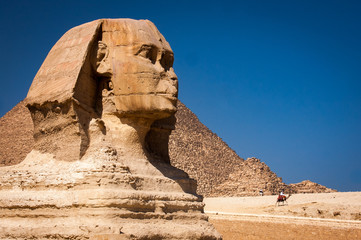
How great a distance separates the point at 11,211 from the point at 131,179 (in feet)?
4.40

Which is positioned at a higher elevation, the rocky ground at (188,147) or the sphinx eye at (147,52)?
the rocky ground at (188,147)

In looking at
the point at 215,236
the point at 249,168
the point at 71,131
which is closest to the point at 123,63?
the point at 71,131

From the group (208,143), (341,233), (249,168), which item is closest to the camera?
(341,233)

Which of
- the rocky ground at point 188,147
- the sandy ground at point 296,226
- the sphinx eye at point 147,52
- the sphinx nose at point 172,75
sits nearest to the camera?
the sphinx eye at point 147,52

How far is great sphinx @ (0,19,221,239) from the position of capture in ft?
19.2

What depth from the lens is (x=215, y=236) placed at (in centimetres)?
679

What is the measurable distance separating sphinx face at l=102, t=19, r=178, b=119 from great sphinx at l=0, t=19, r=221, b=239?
1 centimetres

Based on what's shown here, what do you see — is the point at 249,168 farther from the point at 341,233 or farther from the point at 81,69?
the point at 81,69

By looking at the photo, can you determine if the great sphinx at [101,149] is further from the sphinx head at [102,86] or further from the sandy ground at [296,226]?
the sandy ground at [296,226]

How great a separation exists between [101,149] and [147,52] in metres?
1.23

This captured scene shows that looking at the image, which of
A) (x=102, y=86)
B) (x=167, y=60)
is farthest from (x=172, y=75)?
(x=102, y=86)

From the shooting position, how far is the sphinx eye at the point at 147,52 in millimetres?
6574

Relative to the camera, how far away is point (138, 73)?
649 cm

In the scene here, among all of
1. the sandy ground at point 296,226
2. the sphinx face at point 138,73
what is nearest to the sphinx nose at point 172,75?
the sphinx face at point 138,73
